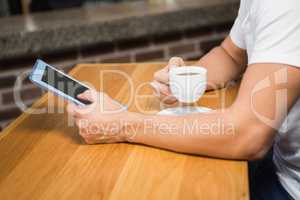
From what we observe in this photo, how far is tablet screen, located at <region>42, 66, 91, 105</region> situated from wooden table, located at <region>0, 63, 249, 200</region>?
94mm

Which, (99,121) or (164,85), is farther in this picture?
(164,85)

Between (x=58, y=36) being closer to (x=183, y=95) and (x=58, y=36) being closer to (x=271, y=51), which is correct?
(x=183, y=95)

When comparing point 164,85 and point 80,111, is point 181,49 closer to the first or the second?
point 164,85

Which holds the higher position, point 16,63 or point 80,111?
point 80,111

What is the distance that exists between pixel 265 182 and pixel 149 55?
3.92ft

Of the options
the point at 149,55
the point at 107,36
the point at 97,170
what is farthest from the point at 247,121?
the point at 149,55

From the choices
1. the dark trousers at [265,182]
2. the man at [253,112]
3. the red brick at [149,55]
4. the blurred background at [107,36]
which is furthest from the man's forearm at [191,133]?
the red brick at [149,55]

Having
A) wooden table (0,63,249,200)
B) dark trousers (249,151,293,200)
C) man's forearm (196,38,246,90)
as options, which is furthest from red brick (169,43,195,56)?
wooden table (0,63,249,200)

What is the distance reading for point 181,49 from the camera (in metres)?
2.20

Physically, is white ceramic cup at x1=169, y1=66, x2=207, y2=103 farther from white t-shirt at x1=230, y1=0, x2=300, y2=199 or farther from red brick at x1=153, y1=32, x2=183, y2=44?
red brick at x1=153, y1=32, x2=183, y2=44

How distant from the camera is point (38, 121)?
3.36 ft

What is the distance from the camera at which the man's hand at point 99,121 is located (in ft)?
Answer: 2.89

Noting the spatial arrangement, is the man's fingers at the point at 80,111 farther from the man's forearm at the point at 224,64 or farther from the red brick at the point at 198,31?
the red brick at the point at 198,31

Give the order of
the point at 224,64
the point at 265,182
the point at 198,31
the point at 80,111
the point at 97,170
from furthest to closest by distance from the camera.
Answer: the point at 198,31, the point at 224,64, the point at 265,182, the point at 80,111, the point at 97,170
